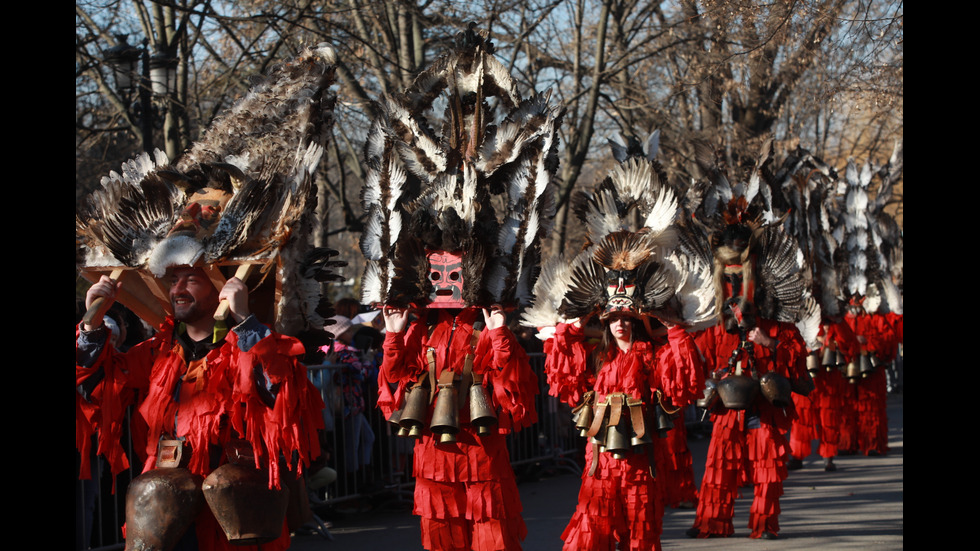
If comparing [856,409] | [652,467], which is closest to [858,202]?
[856,409]

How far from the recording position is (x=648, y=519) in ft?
19.7

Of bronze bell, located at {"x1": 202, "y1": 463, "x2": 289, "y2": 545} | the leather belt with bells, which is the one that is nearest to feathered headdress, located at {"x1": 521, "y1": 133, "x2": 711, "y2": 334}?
the leather belt with bells

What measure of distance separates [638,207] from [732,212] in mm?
1755

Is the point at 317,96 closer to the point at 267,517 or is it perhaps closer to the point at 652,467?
the point at 267,517

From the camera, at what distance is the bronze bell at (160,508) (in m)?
3.98

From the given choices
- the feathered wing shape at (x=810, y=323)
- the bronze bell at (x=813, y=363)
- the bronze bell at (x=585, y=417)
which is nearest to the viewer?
the bronze bell at (x=585, y=417)

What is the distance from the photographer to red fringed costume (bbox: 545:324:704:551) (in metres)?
5.95

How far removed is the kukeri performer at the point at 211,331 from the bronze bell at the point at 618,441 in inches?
86.8

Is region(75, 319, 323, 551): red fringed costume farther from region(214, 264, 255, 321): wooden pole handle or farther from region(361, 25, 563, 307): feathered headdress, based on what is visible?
region(361, 25, 563, 307): feathered headdress

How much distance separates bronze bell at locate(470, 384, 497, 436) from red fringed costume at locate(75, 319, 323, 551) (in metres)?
1.13

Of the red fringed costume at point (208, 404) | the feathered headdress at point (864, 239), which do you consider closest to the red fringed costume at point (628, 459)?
the red fringed costume at point (208, 404)

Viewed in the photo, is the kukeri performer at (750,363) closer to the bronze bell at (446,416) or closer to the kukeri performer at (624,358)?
the kukeri performer at (624,358)

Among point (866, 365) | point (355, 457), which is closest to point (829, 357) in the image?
point (866, 365)

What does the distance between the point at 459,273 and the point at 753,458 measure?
3538 millimetres
